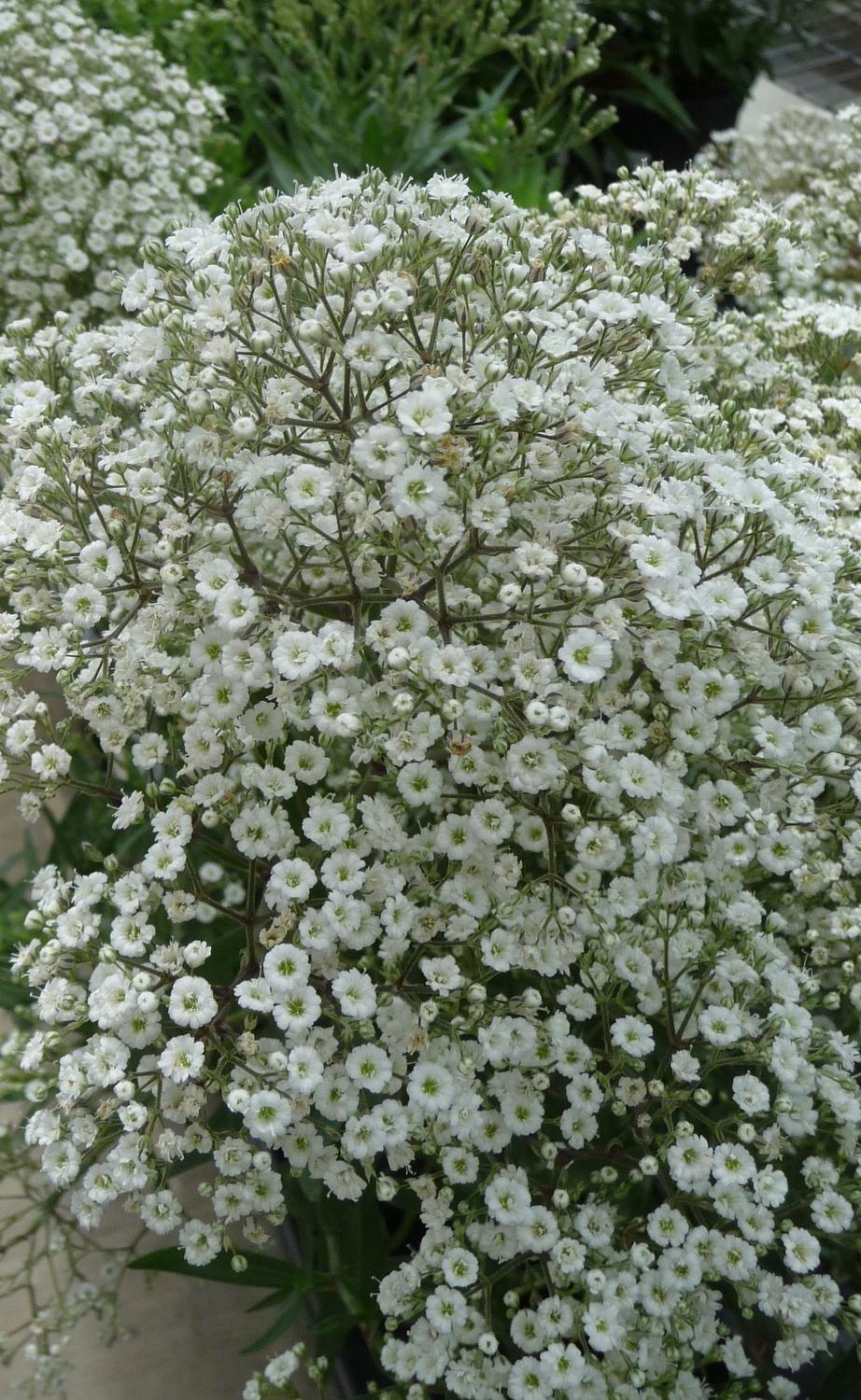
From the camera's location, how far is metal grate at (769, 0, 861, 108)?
9.67 ft

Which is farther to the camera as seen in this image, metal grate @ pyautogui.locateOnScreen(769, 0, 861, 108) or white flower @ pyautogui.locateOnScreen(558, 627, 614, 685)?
metal grate @ pyautogui.locateOnScreen(769, 0, 861, 108)

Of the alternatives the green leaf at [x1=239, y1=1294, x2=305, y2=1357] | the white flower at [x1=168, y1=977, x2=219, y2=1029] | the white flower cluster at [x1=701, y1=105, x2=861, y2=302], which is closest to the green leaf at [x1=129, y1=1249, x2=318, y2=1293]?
the green leaf at [x1=239, y1=1294, x2=305, y2=1357]

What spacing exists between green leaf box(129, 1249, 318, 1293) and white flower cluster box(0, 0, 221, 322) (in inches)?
38.9

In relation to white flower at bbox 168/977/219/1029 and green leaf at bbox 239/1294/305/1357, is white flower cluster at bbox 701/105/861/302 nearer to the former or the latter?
white flower at bbox 168/977/219/1029

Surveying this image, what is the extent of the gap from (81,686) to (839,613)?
515 mm

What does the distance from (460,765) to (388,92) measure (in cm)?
135

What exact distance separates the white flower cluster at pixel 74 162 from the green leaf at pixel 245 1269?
99 centimetres

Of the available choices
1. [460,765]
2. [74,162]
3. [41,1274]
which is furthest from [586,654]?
[74,162]

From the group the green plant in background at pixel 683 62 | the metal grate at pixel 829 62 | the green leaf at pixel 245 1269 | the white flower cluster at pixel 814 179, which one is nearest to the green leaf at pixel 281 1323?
the green leaf at pixel 245 1269

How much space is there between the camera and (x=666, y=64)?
2.46 m

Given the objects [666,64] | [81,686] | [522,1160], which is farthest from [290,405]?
[666,64]

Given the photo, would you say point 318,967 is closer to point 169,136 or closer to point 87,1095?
point 87,1095

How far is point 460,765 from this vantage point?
74cm

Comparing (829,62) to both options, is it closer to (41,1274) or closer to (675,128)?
(675,128)
